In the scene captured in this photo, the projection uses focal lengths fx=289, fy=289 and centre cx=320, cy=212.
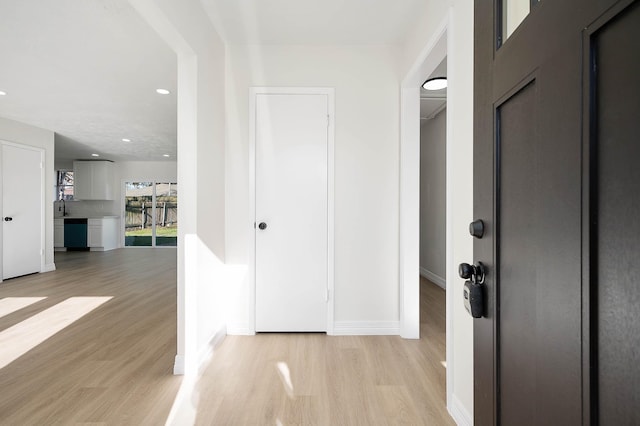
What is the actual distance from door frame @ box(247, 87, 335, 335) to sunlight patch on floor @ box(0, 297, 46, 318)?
2.80m

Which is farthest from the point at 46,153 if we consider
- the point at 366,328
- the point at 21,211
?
the point at 366,328

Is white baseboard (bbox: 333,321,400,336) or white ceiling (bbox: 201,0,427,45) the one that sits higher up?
white ceiling (bbox: 201,0,427,45)

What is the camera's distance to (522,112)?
0.63 m

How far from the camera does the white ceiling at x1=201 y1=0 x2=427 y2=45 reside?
83.5 inches

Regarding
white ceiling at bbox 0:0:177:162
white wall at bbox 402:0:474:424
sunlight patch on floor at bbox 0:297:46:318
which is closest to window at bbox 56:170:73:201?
white ceiling at bbox 0:0:177:162

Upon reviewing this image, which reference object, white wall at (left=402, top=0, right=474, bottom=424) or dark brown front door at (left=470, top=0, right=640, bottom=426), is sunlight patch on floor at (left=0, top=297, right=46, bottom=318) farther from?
dark brown front door at (left=470, top=0, right=640, bottom=426)

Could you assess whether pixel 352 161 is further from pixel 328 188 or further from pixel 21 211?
pixel 21 211

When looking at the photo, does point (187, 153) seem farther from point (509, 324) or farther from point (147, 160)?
point (147, 160)

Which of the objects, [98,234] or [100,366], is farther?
[98,234]

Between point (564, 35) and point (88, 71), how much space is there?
407 cm

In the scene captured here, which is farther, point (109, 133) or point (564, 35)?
point (109, 133)

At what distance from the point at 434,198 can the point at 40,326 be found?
16.0 ft

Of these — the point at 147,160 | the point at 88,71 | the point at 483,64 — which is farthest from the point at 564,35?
the point at 147,160

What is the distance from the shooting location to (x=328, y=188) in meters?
2.65
